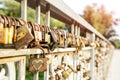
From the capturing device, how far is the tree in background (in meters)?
37.2

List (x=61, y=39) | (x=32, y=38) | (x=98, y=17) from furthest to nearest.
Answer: (x=98, y=17) < (x=61, y=39) < (x=32, y=38)

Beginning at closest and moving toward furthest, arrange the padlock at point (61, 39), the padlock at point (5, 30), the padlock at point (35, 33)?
the padlock at point (5, 30) < the padlock at point (35, 33) < the padlock at point (61, 39)

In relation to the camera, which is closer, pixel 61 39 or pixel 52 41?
pixel 52 41

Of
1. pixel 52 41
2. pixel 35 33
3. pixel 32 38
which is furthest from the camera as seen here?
pixel 52 41

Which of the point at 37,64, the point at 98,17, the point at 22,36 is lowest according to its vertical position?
the point at 37,64

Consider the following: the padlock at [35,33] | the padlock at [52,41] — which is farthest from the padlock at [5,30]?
the padlock at [52,41]

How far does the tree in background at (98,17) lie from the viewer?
37188 mm

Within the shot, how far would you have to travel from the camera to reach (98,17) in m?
39.4

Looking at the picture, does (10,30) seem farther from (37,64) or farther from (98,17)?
(98,17)

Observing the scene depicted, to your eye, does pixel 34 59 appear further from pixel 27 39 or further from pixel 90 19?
pixel 90 19

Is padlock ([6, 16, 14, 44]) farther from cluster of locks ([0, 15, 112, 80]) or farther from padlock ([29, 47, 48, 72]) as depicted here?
padlock ([29, 47, 48, 72])

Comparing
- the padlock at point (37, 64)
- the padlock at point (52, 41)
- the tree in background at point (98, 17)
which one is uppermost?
the tree in background at point (98, 17)

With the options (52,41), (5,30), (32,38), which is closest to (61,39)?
(52,41)

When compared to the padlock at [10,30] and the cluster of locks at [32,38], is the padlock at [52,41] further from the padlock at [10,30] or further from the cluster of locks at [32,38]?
the padlock at [10,30]
